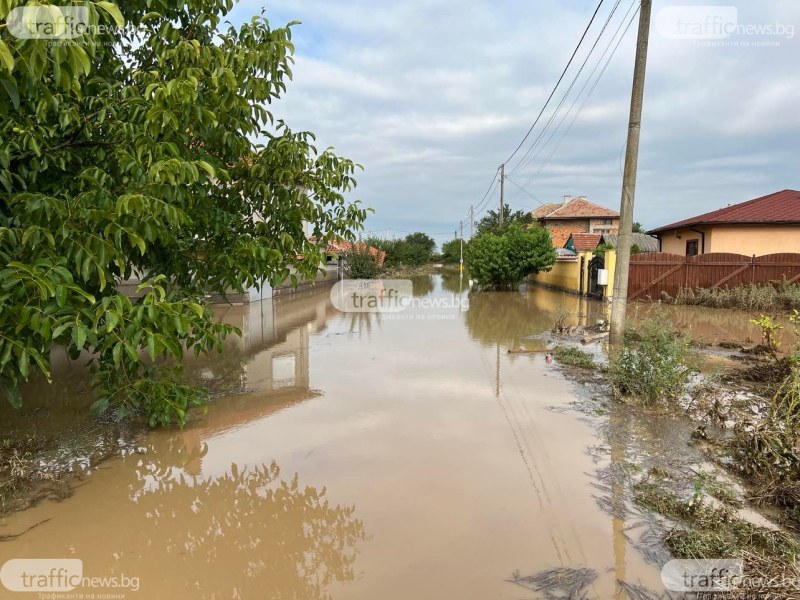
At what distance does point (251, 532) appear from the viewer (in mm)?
3316

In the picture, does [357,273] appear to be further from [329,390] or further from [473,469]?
[473,469]

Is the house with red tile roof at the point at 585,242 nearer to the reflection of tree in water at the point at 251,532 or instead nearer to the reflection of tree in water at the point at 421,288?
the reflection of tree in water at the point at 421,288

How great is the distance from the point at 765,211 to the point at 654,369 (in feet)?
60.3

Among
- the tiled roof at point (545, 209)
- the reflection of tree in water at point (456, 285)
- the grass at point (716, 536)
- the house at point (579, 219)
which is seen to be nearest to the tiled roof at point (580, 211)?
the house at point (579, 219)

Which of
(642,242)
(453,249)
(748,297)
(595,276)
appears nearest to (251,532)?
(748,297)

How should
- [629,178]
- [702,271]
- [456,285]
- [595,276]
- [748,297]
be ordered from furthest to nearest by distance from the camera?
1. [456,285]
2. [595,276]
3. [702,271]
4. [748,297]
5. [629,178]

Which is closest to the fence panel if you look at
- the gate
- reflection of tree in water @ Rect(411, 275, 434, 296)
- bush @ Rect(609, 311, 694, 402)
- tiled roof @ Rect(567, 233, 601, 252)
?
the gate

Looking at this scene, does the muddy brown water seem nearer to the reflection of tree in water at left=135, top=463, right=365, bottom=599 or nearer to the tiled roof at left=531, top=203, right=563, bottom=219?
the reflection of tree in water at left=135, top=463, right=365, bottom=599

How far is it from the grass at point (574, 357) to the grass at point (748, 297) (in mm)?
9232

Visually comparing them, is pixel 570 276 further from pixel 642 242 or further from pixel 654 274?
pixel 642 242

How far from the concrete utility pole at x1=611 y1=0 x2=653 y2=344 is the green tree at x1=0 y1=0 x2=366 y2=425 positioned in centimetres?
522

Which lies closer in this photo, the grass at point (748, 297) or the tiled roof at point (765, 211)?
the grass at point (748, 297)

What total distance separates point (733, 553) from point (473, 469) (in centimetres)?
186

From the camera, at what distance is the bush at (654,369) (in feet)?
18.5
